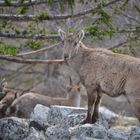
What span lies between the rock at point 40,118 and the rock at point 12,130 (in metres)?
0.25

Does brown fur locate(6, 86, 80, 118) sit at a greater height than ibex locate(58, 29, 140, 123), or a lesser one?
lesser

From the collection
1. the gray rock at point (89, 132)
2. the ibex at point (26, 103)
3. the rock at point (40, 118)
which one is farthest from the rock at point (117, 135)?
the ibex at point (26, 103)

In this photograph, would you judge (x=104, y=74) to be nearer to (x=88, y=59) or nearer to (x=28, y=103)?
(x=88, y=59)

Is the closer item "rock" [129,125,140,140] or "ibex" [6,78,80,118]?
"rock" [129,125,140,140]

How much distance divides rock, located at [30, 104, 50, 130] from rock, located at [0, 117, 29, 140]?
0.82 feet

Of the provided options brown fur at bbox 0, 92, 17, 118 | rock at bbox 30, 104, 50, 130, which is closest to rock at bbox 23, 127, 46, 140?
rock at bbox 30, 104, 50, 130

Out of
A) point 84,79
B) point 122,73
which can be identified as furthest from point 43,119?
point 122,73

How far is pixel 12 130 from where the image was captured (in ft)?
36.4

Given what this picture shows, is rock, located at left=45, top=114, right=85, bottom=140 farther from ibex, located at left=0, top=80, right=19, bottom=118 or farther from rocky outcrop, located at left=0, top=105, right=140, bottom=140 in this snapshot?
ibex, located at left=0, top=80, right=19, bottom=118

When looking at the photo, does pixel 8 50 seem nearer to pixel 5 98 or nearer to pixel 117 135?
pixel 5 98

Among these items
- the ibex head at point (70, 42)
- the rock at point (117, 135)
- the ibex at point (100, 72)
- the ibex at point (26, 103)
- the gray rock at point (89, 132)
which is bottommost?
the ibex at point (26, 103)

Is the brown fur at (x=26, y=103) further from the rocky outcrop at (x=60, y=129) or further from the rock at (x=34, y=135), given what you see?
the rock at (x=34, y=135)

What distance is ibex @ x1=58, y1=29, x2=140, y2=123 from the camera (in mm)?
11383

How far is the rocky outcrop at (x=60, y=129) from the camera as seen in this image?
419 inches
